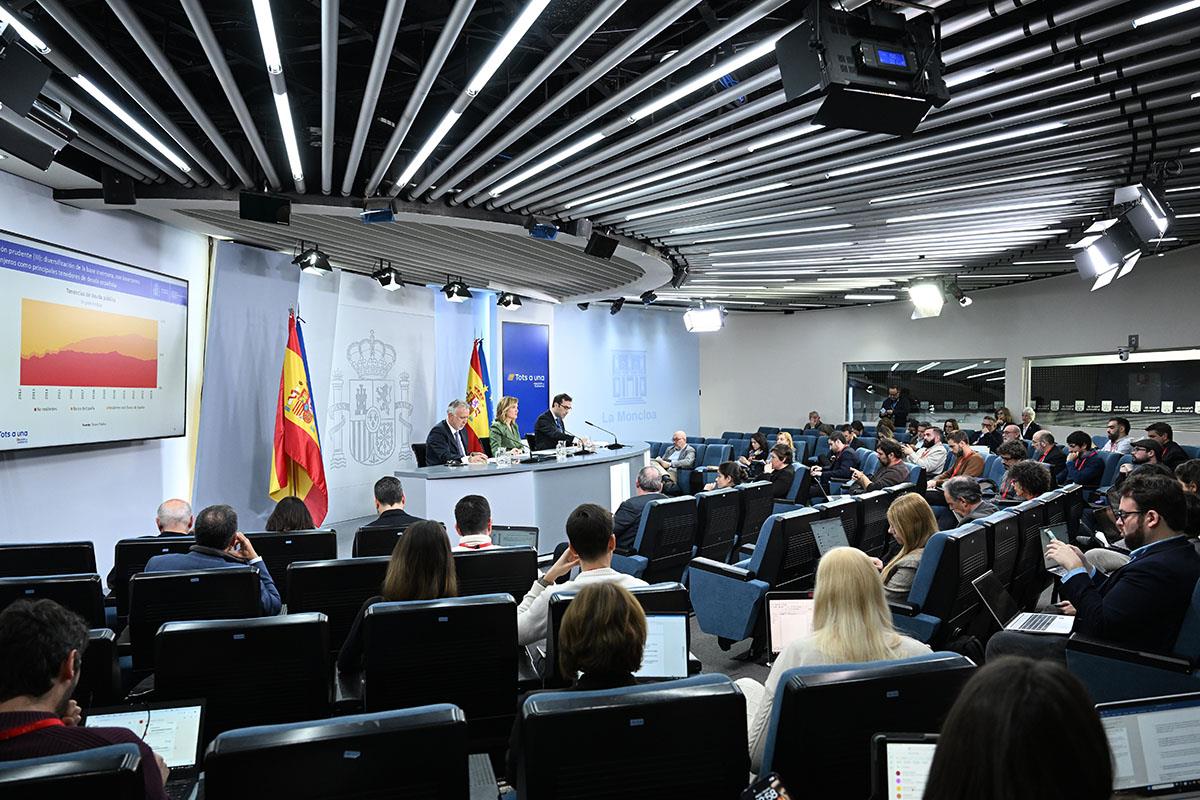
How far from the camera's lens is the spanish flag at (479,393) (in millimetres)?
11406

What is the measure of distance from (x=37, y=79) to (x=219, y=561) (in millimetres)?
2359

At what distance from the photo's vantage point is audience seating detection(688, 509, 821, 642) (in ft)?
15.6

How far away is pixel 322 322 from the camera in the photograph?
998cm

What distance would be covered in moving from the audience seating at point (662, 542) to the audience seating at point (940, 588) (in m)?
1.79

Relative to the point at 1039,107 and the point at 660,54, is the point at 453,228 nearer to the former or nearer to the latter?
the point at 660,54

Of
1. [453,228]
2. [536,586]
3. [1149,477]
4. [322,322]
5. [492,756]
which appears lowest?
[492,756]

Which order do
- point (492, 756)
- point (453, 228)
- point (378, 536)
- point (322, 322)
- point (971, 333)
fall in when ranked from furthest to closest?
point (971, 333)
point (322, 322)
point (453, 228)
point (378, 536)
point (492, 756)

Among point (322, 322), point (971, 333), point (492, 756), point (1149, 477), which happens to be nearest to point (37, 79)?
point (492, 756)

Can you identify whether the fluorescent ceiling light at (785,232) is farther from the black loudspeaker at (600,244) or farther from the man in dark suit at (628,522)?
the man in dark suit at (628,522)

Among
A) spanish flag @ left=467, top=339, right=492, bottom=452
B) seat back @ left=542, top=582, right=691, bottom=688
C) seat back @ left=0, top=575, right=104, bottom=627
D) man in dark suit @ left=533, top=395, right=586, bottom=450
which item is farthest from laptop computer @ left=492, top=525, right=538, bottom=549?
spanish flag @ left=467, top=339, right=492, bottom=452

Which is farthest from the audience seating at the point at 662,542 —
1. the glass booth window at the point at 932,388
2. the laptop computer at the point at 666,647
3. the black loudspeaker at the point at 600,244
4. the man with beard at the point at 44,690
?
the glass booth window at the point at 932,388

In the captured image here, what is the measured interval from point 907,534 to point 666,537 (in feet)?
6.23

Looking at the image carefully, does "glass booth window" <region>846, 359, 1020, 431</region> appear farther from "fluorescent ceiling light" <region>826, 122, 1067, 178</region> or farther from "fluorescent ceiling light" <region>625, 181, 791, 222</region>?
"fluorescent ceiling light" <region>826, 122, 1067, 178</region>

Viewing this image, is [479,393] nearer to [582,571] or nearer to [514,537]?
[514,537]
